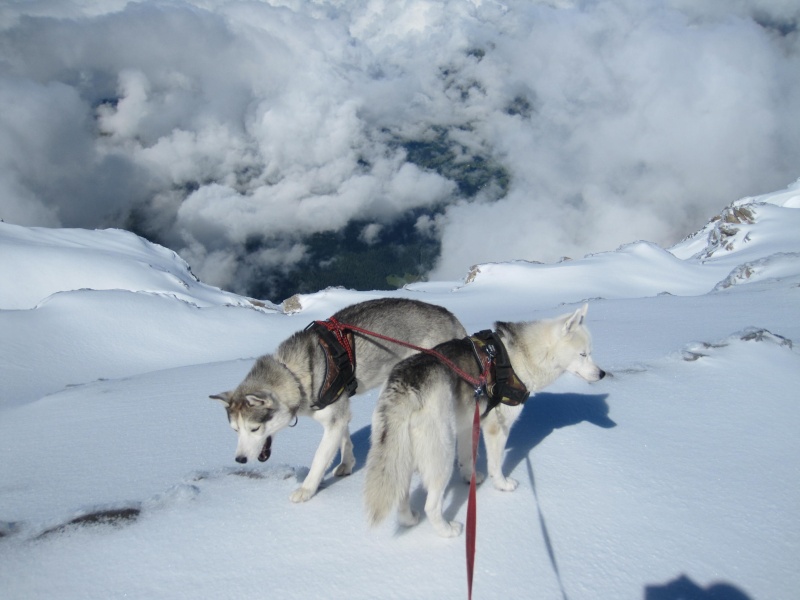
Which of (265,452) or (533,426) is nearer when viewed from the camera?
(265,452)

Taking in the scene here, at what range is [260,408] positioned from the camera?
15.6 feet

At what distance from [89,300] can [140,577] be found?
1411 centimetres

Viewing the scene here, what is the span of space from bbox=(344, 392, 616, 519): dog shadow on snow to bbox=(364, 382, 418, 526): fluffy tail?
985 mm

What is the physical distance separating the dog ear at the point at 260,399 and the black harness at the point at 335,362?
0.60 m

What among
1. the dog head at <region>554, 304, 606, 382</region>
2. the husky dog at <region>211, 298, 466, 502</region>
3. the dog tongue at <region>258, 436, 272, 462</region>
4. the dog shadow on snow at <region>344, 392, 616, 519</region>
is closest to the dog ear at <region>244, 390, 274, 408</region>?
the husky dog at <region>211, 298, 466, 502</region>

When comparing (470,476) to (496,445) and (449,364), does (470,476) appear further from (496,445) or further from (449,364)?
(449,364)

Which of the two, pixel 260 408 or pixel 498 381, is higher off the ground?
pixel 498 381

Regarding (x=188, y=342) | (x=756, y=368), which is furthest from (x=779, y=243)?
(x=188, y=342)

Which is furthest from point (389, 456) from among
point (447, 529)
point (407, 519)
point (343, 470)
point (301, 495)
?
point (343, 470)

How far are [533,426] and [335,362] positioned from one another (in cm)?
301

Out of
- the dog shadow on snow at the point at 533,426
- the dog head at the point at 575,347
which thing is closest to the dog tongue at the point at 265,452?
the dog shadow on snow at the point at 533,426

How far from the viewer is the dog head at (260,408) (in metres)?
4.74

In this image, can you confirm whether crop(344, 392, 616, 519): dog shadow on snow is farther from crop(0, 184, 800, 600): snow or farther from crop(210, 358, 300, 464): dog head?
crop(210, 358, 300, 464): dog head

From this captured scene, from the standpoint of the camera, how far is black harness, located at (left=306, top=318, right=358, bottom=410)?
5250 mm
